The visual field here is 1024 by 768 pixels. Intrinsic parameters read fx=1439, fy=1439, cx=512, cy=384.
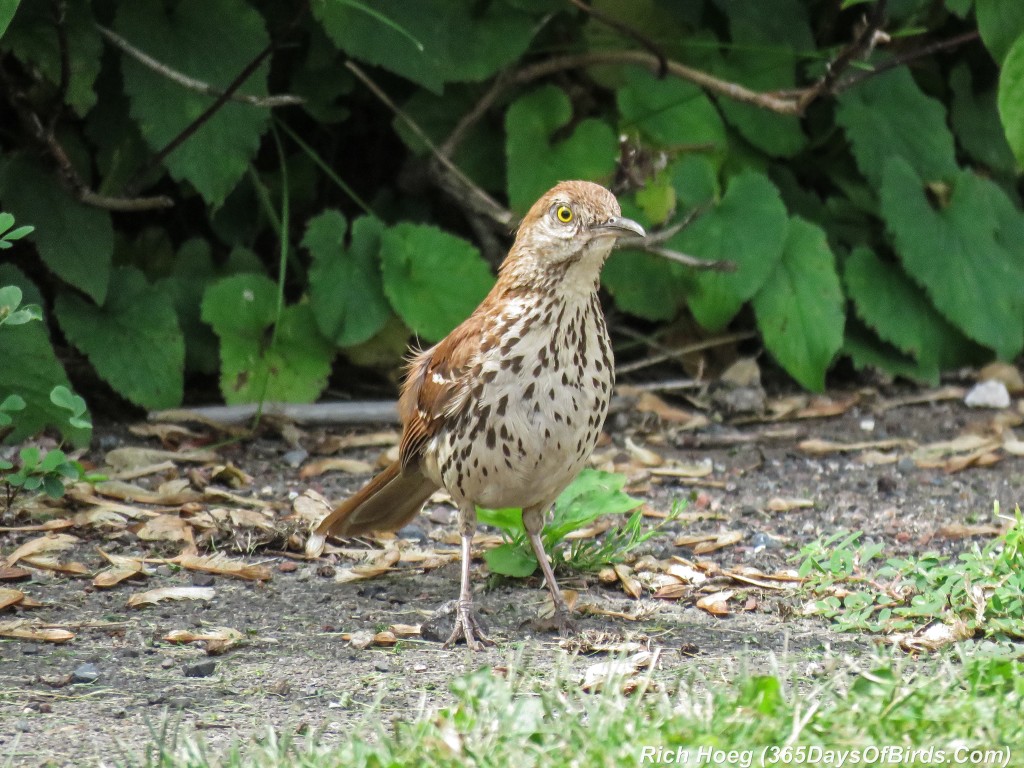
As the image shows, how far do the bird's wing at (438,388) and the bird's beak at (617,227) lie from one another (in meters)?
0.43

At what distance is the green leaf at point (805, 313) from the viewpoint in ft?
19.4

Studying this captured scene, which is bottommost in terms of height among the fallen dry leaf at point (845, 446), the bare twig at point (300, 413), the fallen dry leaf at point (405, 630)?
the fallen dry leaf at point (405, 630)

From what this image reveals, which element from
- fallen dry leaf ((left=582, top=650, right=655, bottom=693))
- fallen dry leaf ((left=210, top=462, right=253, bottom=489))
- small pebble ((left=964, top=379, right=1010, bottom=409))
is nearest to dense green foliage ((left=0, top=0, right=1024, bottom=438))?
small pebble ((left=964, top=379, right=1010, bottom=409))

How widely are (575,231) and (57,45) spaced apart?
7.57ft

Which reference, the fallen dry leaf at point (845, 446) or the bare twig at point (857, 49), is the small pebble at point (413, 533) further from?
the bare twig at point (857, 49)

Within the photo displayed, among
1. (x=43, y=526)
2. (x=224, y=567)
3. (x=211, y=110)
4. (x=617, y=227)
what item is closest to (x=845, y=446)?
(x=617, y=227)

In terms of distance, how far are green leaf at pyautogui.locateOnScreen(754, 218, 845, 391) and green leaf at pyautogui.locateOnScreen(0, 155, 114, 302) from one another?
2.63 m

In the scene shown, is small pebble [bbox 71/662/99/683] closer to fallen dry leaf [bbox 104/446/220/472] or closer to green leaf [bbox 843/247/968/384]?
fallen dry leaf [bbox 104/446/220/472]

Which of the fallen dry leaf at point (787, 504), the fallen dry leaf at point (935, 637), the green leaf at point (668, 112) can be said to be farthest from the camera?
the green leaf at point (668, 112)

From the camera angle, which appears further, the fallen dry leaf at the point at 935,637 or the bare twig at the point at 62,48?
the bare twig at the point at 62,48

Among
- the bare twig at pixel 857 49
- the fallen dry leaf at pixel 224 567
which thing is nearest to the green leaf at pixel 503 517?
the fallen dry leaf at pixel 224 567

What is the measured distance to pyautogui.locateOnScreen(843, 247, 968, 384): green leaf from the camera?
627 centimetres

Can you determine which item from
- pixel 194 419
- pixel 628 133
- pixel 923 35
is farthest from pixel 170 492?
pixel 923 35

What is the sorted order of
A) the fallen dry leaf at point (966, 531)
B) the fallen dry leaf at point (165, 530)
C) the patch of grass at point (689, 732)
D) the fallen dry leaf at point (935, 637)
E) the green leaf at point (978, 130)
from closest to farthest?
the patch of grass at point (689, 732) < the fallen dry leaf at point (935, 637) < the fallen dry leaf at point (165, 530) < the fallen dry leaf at point (966, 531) < the green leaf at point (978, 130)
